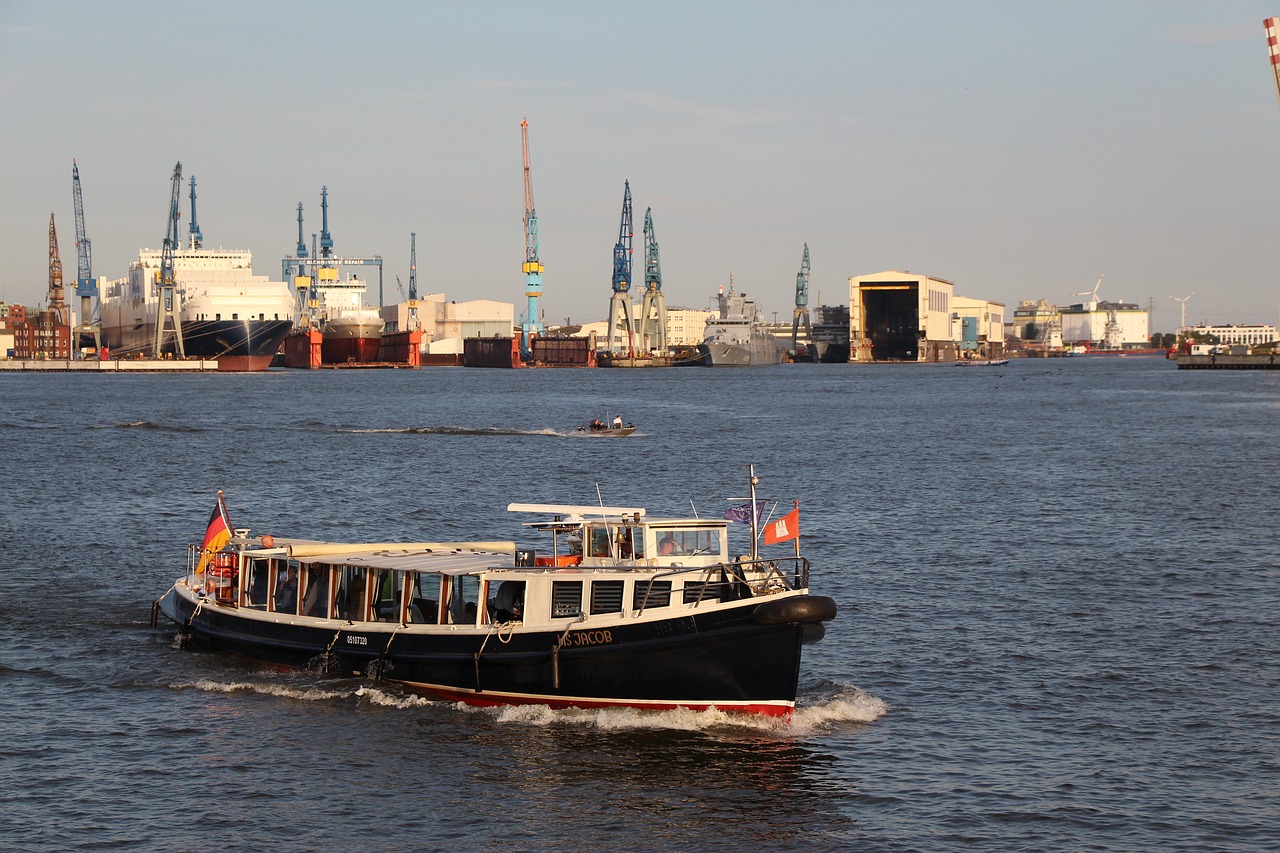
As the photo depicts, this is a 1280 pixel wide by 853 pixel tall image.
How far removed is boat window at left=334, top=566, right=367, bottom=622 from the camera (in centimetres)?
2792

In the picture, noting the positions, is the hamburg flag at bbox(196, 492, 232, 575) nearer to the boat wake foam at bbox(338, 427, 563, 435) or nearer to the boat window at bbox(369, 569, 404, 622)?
the boat window at bbox(369, 569, 404, 622)

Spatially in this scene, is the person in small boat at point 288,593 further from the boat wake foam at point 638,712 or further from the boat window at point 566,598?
the boat window at point 566,598

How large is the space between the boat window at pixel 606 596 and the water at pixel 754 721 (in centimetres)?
202

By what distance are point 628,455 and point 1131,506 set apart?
29.1 metres

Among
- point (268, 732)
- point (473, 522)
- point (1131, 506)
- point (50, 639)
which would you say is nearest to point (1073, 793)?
point (268, 732)

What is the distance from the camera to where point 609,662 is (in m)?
24.9

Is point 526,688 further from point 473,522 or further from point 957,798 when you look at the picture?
point 473,522

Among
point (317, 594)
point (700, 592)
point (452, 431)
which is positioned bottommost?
point (452, 431)

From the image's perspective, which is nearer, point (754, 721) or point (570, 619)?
point (754, 721)

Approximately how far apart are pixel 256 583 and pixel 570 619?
352 inches

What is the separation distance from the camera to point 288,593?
29.3 m

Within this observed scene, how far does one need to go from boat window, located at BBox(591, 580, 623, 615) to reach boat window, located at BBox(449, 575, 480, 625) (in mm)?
2863

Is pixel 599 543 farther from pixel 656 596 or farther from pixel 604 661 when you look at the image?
pixel 604 661

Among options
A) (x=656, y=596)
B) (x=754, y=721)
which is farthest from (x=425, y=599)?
(x=754, y=721)
